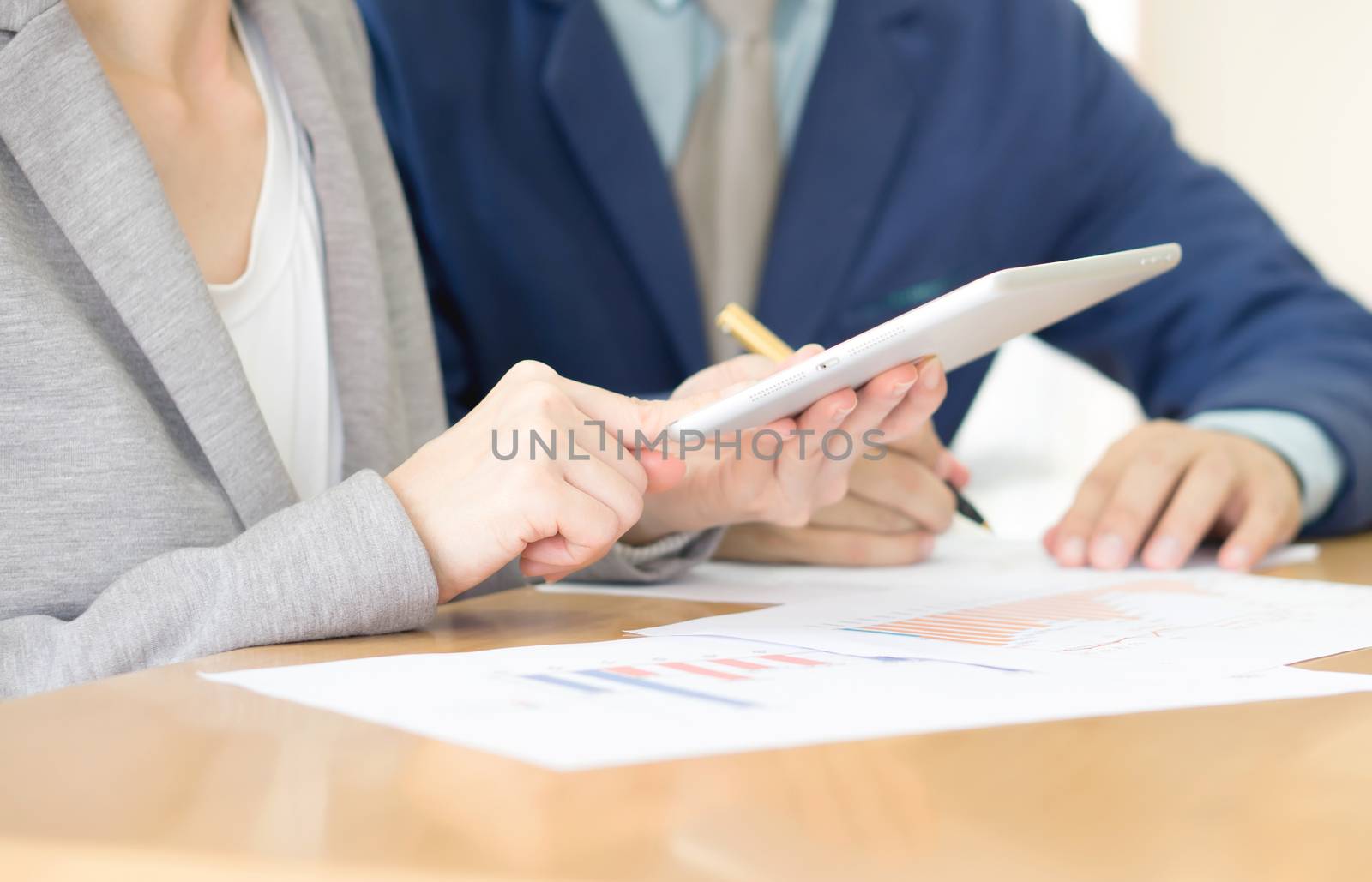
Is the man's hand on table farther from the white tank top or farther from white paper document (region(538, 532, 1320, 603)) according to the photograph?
the white tank top

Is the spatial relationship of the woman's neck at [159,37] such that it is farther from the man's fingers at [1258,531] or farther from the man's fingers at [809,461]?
the man's fingers at [1258,531]

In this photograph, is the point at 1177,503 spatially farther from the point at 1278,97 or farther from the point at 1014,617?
the point at 1278,97

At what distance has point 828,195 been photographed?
4.04 feet

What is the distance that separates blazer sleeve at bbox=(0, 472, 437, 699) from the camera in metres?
0.49

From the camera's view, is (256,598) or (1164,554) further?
(1164,554)

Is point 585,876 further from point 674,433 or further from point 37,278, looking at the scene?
point 37,278

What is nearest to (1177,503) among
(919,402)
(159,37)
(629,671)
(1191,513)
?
(1191,513)

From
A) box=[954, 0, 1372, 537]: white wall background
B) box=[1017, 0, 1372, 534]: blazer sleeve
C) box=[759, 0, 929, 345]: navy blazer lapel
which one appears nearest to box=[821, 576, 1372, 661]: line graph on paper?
box=[1017, 0, 1372, 534]: blazer sleeve

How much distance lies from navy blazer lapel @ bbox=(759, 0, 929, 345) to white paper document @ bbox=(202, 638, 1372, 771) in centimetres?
78

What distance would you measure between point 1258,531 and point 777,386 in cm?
46

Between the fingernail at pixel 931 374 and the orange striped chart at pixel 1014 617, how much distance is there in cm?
12

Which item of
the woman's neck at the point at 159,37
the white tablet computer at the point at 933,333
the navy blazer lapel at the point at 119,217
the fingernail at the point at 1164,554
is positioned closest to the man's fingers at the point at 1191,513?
the fingernail at the point at 1164,554

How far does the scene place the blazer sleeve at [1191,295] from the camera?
976mm

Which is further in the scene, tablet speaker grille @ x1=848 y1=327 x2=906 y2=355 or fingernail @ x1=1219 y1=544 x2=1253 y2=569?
fingernail @ x1=1219 y1=544 x2=1253 y2=569
